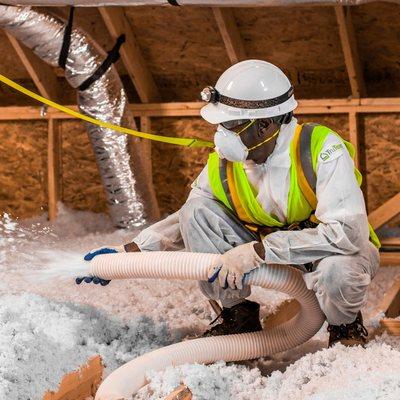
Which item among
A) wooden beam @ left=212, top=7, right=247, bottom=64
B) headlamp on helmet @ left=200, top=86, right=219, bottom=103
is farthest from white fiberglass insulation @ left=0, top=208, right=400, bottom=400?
wooden beam @ left=212, top=7, right=247, bottom=64

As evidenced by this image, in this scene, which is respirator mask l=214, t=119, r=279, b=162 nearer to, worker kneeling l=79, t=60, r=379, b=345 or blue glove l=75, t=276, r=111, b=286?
worker kneeling l=79, t=60, r=379, b=345

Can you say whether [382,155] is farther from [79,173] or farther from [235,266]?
[235,266]

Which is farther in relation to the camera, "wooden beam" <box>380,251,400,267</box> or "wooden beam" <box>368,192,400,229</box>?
"wooden beam" <box>368,192,400,229</box>

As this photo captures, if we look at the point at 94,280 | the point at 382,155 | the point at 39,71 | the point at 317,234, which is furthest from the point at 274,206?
the point at 39,71

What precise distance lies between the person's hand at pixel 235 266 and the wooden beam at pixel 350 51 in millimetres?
1969

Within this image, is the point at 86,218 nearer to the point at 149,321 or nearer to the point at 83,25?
the point at 83,25

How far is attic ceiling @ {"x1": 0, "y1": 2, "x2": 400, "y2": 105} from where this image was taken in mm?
4746

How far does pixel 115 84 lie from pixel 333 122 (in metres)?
1.22

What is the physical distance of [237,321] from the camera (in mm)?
3156

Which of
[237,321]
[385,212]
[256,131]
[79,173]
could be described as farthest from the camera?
[79,173]

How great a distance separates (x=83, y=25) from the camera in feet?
16.7

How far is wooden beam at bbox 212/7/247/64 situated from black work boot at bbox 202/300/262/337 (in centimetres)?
191

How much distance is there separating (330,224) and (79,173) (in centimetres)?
297

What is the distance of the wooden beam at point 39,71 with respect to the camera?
5.06 m
